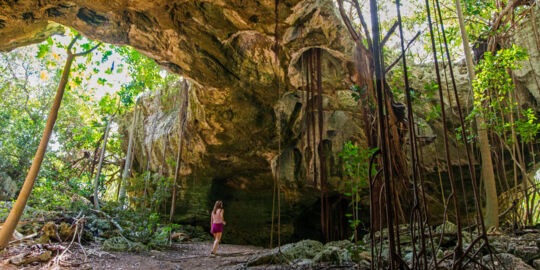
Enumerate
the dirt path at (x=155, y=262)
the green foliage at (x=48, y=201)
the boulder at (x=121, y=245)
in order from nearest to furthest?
the dirt path at (x=155, y=262), the boulder at (x=121, y=245), the green foliage at (x=48, y=201)

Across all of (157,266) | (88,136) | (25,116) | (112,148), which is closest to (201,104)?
(157,266)

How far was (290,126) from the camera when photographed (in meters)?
6.91

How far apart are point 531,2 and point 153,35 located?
253 inches

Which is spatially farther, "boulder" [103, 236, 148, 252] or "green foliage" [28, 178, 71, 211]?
"green foliage" [28, 178, 71, 211]

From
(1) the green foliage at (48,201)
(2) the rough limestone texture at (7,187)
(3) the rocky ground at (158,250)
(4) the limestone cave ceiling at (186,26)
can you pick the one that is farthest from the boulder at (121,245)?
(2) the rough limestone texture at (7,187)

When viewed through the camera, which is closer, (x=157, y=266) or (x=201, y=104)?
(x=157, y=266)

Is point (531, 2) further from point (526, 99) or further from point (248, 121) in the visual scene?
point (248, 121)

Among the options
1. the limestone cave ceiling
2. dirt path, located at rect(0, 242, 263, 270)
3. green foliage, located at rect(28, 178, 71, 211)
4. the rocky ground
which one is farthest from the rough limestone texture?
the limestone cave ceiling

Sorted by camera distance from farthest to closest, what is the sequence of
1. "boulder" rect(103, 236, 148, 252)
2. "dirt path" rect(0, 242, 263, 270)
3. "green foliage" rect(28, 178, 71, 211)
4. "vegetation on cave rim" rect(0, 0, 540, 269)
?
"green foliage" rect(28, 178, 71, 211) < "boulder" rect(103, 236, 148, 252) < "dirt path" rect(0, 242, 263, 270) < "vegetation on cave rim" rect(0, 0, 540, 269)

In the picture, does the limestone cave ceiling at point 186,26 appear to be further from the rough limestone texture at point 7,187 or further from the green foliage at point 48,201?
the rough limestone texture at point 7,187

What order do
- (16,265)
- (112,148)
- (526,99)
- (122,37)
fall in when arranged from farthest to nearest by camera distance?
(112,148), (526,99), (122,37), (16,265)

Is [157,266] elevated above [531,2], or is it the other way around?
[531,2]

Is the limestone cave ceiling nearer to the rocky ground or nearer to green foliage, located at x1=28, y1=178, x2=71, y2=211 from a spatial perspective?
the rocky ground

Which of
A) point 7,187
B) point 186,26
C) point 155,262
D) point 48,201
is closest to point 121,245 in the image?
point 155,262
